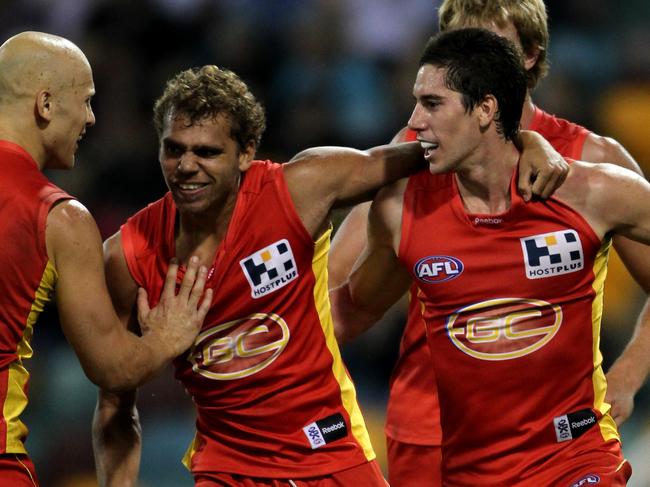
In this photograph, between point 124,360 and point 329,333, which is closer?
point 124,360

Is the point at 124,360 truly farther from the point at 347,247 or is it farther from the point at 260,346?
the point at 347,247

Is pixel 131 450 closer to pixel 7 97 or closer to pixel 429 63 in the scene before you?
pixel 7 97

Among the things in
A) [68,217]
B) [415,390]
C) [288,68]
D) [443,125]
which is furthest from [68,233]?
[288,68]

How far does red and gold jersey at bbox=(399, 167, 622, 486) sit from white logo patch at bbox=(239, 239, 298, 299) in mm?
427

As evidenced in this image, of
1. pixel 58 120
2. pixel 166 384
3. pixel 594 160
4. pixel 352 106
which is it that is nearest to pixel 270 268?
pixel 58 120

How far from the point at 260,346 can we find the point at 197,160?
0.68m

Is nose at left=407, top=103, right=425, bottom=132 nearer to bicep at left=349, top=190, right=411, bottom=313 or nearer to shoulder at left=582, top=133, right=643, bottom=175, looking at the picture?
bicep at left=349, top=190, right=411, bottom=313

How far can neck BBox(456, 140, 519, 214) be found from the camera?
4.03 m

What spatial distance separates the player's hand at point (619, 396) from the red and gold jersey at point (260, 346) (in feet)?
2.95

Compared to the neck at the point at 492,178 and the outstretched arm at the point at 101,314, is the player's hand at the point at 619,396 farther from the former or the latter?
the outstretched arm at the point at 101,314

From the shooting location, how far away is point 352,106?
8.58 m

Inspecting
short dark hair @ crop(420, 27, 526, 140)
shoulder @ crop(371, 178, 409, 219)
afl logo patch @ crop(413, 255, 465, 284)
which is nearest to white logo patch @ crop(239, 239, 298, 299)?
shoulder @ crop(371, 178, 409, 219)

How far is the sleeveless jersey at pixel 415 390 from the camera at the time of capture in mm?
4703

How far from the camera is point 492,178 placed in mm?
4047
